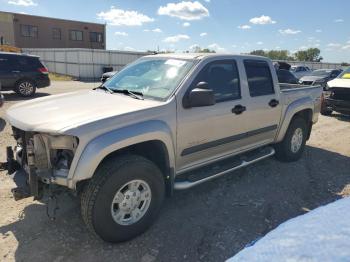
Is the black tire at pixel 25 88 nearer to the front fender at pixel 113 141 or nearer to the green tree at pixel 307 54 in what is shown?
the front fender at pixel 113 141

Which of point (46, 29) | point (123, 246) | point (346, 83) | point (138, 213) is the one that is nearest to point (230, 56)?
point (138, 213)

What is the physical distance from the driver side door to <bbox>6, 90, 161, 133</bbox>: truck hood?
0.53 meters

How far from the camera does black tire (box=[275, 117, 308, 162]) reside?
6.00 m

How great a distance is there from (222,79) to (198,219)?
1.82 metres

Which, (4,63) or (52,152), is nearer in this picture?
(52,152)

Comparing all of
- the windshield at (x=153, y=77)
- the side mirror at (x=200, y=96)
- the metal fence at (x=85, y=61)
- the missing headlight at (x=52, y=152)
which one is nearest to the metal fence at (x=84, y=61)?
the metal fence at (x=85, y=61)

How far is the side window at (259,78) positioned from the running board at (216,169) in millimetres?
943

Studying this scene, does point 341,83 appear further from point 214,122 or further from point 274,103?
point 214,122

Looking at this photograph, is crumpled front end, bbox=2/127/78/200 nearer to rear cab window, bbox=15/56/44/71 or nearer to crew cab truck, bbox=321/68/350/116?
crew cab truck, bbox=321/68/350/116

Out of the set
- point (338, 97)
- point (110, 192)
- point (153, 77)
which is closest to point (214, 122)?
point (153, 77)

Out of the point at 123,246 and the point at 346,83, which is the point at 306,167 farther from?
the point at 346,83

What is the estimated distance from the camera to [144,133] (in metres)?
3.47

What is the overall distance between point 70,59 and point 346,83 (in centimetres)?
2508

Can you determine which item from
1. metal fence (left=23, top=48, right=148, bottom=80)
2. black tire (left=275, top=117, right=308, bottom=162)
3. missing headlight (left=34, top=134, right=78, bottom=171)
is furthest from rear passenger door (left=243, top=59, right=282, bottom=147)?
metal fence (left=23, top=48, right=148, bottom=80)
